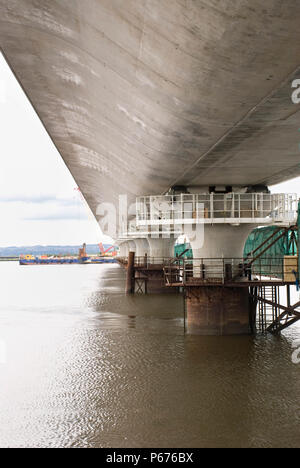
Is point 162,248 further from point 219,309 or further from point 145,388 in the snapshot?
point 145,388

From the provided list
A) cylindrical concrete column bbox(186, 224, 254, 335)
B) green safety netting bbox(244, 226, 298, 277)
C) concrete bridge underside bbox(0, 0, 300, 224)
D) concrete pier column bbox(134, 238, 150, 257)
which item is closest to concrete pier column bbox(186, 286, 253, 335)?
cylindrical concrete column bbox(186, 224, 254, 335)

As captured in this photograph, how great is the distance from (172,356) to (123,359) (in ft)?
5.80

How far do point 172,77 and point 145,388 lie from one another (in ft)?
28.2

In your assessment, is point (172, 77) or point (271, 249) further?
point (271, 249)

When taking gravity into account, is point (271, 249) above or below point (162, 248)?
below

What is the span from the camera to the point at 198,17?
Answer: 896 cm

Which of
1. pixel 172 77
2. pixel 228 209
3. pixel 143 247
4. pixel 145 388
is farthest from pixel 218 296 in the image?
pixel 143 247

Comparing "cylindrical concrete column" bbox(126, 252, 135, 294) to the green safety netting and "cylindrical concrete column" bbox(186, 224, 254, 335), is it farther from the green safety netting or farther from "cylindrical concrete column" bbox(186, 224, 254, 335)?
"cylindrical concrete column" bbox(186, 224, 254, 335)

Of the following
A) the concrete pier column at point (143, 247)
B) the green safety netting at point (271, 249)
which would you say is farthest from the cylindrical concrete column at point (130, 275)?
the concrete pier column at point (143, 247)

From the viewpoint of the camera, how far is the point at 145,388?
1434 cm

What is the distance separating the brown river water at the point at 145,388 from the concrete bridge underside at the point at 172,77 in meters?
7.15
